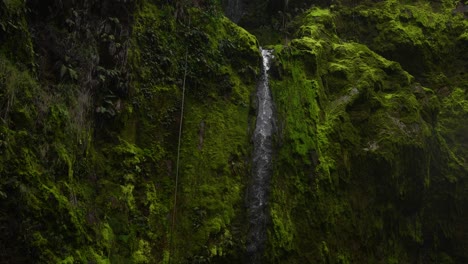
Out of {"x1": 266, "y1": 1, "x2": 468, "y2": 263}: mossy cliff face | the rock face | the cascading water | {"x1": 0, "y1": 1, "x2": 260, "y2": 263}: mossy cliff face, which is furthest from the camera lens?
{"x1": 266, "y1": 1, "x2": 468, "y2": 263}: mossy cliff face

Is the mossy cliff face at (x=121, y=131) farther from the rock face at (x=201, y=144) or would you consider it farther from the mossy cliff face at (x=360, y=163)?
the mossy cliff face at (x=360, y=163)

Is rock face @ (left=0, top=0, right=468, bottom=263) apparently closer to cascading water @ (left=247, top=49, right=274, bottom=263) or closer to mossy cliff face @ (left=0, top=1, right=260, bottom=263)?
mossy cliff face @ (left=0, top=1, right=260, bottom=263)

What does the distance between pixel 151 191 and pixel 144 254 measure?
4.97 ft

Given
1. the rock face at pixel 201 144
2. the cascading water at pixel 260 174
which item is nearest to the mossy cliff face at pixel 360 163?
the rock face at pixel 201 144

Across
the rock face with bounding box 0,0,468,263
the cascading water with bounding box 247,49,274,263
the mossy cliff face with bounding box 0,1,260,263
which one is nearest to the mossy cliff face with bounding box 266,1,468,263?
the rock face with bounding box 0,0,468,263

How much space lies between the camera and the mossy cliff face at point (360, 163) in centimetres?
1090

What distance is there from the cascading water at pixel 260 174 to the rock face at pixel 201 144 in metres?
0.18

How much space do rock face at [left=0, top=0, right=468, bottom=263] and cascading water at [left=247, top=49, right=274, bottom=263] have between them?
176 millimetres

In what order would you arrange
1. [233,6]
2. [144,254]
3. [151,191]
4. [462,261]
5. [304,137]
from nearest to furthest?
[144,254]
[151,191]
[304,137]
[462,261]
[233,6]

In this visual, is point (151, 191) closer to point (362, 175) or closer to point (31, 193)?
point (31, 193)

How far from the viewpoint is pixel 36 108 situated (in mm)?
7070

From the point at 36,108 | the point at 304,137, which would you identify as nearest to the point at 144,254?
the point at 36,108

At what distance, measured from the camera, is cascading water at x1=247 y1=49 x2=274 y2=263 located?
9.62 m

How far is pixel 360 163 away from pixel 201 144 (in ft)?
16.3
